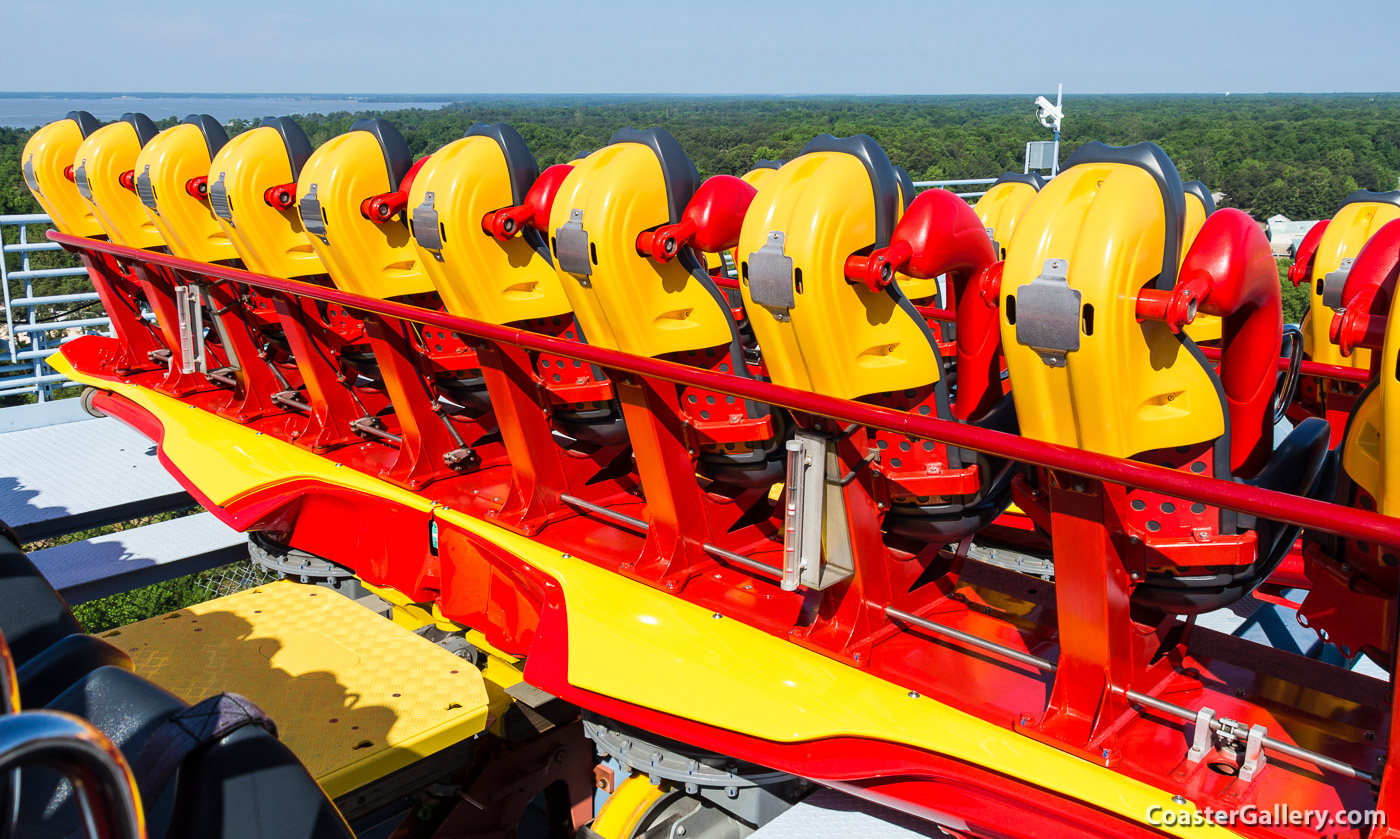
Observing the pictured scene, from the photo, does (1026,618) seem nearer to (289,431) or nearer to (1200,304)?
(1200,304)

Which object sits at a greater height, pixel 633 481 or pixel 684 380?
pixel 684 380

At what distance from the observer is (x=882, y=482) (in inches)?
111

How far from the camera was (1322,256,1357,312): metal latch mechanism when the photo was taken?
3.59m

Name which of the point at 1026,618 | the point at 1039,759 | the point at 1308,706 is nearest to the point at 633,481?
the point at 1026,618

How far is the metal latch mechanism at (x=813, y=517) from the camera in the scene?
2.67 metres

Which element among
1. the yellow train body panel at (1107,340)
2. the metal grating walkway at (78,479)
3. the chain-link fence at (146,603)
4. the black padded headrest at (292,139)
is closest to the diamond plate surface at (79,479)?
the metal grating walkway at (78,479)

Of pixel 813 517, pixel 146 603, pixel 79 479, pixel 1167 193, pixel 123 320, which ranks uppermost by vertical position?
pixel 1167 193

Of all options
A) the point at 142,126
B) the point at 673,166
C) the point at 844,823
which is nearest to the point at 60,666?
the point at 844,823

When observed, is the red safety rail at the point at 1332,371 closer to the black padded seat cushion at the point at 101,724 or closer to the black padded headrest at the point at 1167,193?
the black padded headrest at the point at 1167,193

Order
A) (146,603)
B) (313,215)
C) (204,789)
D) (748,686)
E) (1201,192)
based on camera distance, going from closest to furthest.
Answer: (204,789), (748,686), (1201,192), (313,215), (146,603)

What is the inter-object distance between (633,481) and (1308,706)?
2.40 metres

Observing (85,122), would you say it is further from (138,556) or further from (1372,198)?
(1372,198)

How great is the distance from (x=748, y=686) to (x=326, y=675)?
1265 mm

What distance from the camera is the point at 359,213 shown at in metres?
Result: 3.90
